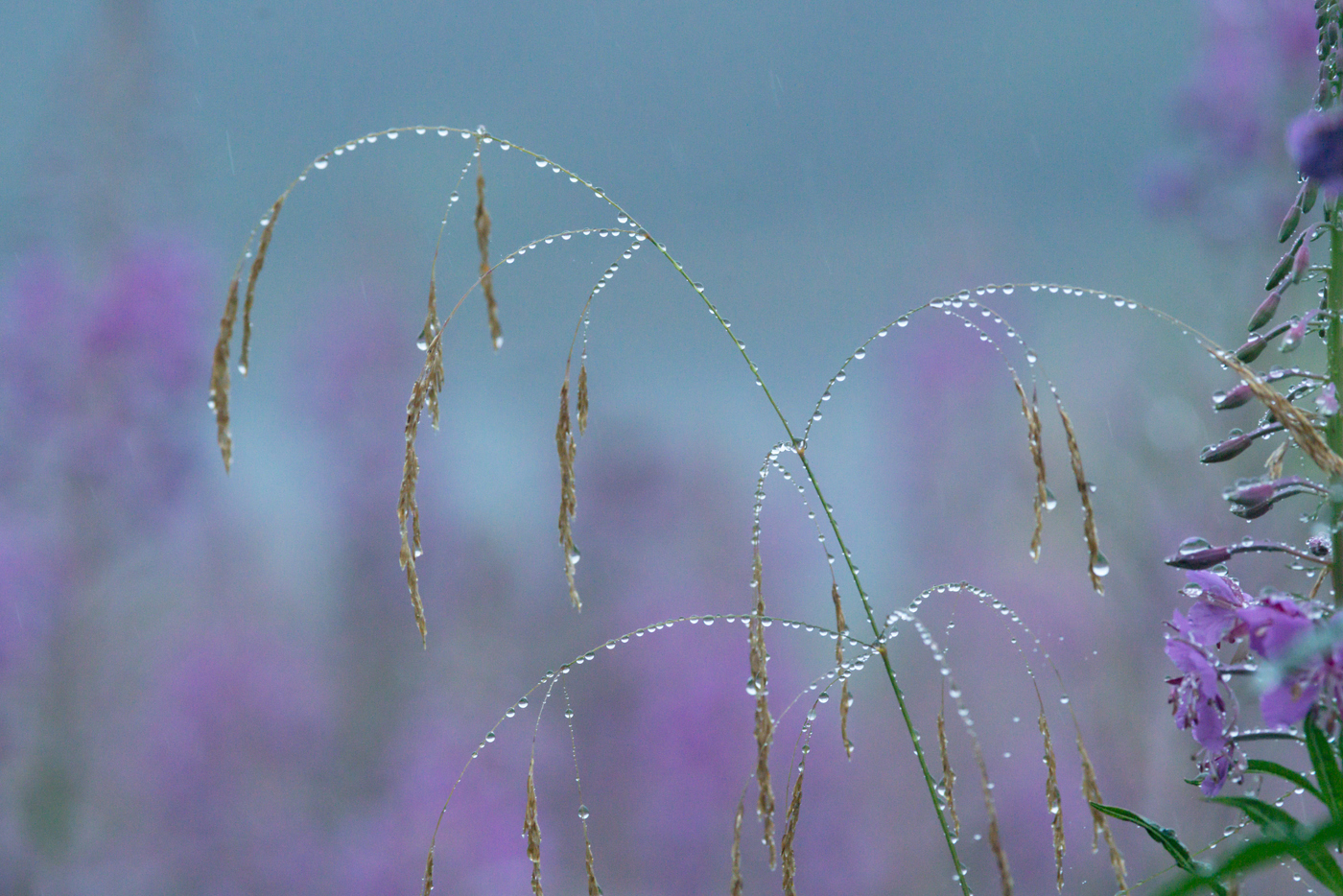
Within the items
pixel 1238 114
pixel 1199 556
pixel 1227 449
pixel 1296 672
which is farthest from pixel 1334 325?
→ pixel 1238 114

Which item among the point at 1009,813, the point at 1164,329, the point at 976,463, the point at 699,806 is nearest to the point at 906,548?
the point at 976,463

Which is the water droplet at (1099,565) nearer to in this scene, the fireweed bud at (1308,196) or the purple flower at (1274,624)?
the purple flower at (1274,624)

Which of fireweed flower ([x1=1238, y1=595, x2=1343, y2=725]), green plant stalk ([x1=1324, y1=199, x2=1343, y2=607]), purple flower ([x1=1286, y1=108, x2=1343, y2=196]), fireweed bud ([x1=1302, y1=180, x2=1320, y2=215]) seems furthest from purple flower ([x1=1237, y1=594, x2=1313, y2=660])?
fireweed bud ([x1=1302, y1=180, x2=1320, y2=215])

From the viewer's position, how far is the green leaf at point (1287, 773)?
858 mm

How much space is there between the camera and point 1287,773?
0.88 metres

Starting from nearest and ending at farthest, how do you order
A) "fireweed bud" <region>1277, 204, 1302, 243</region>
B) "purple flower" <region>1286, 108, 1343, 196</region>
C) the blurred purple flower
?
"purple flower" <region>1286, 108, 1343, 196</region> → "fireweed bud" <region>1277, 204, 1302, 243</region> → the blurred purple flower

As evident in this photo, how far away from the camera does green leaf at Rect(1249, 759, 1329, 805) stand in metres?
0.86

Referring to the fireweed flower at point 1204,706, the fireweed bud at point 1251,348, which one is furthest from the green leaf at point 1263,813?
A: the fireweed bud at point 1251,348

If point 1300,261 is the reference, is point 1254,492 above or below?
below

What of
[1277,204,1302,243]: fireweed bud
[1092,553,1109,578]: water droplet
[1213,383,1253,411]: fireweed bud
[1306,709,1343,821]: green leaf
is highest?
[1277,204,1302,243]: fireweed bud

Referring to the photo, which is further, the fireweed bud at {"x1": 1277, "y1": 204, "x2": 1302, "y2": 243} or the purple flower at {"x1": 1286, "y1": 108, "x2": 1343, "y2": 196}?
the fireweed bud at {"x1": 1277, "y1": 204, "x2": 1302, "y2": 243}

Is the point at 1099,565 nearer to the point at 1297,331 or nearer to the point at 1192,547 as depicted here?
the point at 1192,547

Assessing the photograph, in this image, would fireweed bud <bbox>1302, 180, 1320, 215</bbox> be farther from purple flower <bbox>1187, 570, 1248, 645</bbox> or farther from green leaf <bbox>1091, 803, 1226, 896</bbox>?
green leaf <bbox>1091, 803, 1226, 896</bbox>

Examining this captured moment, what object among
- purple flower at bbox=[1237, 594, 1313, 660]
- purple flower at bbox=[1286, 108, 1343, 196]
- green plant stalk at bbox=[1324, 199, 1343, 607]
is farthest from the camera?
green plant stalk at bbox=[1324, 199, 1343, 607]
